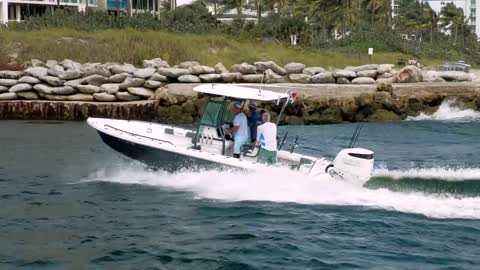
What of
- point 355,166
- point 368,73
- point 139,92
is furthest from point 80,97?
point 355,166

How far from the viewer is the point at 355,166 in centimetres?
1659

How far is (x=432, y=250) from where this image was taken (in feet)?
44.4

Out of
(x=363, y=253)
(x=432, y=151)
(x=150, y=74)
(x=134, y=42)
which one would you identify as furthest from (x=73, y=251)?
(x=134, y=42)

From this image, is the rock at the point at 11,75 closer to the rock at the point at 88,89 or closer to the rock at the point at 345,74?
the rock at the point at 88,89

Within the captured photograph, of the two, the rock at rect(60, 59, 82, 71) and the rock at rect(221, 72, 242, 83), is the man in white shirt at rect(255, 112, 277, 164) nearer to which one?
the rock at rect(221, 72, 242, 83)

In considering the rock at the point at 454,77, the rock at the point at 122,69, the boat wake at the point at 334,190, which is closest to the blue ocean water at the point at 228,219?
the boat wake at the point at 334,190

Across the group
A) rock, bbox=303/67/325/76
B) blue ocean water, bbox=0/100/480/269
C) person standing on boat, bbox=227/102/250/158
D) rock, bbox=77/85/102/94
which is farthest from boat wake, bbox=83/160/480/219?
rock, bbox=303/67/325/76

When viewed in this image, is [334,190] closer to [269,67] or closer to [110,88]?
[110,88]

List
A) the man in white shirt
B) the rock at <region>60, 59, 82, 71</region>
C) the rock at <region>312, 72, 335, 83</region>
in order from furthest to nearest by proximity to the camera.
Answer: the rock at <region>312, 72, 335, 83</region> < the rock at <region>60, 59, 82, 71</region> < the man in white shirt

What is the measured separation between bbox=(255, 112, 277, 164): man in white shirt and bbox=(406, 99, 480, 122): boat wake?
18627 mm

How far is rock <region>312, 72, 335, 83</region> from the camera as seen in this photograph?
37625 mm

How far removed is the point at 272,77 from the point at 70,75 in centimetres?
838

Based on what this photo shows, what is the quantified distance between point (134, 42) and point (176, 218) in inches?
1081

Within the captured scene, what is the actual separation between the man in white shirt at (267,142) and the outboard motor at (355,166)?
1.40m
